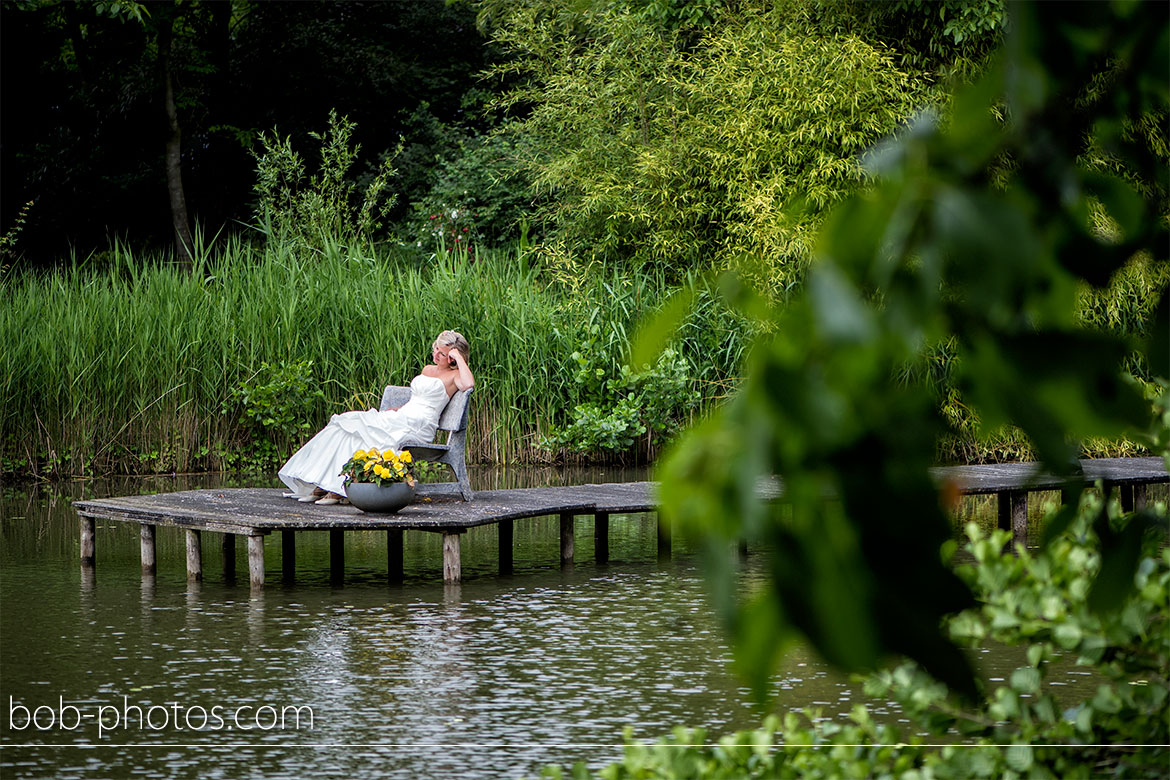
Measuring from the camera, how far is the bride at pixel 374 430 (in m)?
9.35

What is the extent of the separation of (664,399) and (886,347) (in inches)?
576

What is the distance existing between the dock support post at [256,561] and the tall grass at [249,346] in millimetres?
6172

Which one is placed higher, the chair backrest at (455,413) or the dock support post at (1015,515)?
the chair backrest at (455,413)

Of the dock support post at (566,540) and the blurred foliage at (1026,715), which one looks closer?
the blurred foliage at (1026,715)

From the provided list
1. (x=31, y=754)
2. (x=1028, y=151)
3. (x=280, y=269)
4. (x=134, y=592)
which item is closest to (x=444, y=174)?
(x=280, y=269)

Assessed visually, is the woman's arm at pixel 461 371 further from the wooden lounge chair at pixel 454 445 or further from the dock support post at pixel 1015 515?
the dock support post at pixel 1015 515

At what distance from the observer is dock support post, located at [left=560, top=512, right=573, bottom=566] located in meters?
9.52

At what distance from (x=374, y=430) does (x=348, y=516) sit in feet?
4.07

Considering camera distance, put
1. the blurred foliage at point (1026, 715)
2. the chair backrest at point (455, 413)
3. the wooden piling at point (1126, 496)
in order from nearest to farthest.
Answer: the blurred foliage at point (1026, 715) → the chair backrest at point (455, 413) → the wooden piling at point (1126, 496)

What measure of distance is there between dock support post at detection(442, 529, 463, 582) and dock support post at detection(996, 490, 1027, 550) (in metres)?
3.84

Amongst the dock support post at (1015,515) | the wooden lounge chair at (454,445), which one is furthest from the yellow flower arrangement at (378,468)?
the dock support post at (1015,515)

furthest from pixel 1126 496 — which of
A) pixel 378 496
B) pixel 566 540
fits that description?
pixel 378 496

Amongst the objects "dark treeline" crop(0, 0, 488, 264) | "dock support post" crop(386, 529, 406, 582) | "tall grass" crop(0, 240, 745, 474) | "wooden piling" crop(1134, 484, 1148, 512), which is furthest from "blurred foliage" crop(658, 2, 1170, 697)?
"dark treeline" crop(0, 0, 488, 264)

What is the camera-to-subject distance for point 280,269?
1534 centimetres
